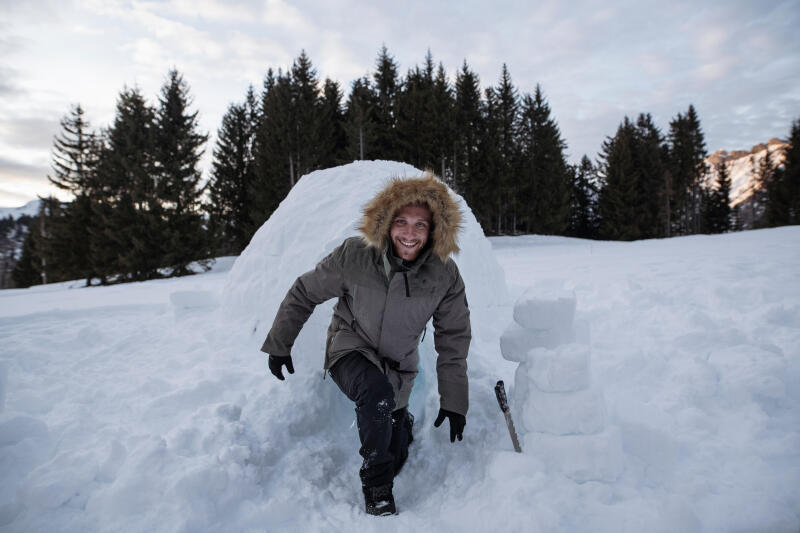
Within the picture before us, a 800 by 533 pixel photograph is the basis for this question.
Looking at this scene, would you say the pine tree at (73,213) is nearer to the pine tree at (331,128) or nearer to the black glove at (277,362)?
the pine tree at (331,128)

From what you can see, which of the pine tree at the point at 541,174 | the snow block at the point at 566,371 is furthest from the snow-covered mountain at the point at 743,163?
the snow block at the point at 566,371

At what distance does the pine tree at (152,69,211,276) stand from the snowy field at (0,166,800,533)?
12.2 m

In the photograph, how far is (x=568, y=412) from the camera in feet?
6.41

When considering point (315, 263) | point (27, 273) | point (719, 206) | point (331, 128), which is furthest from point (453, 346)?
point (719, 206)

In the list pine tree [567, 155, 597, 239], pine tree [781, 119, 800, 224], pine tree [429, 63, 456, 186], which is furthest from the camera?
pine tree [567, 155, 597, 239]

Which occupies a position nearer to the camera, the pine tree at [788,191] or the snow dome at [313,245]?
the snow dome at [313,245]

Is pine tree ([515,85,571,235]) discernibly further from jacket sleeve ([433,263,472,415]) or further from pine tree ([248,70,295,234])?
jacket sleeve ([433,263,472,415])

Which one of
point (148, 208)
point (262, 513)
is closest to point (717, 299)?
point (262, 513)

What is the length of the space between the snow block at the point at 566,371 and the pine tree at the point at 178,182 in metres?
15.7

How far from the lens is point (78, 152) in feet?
59.0

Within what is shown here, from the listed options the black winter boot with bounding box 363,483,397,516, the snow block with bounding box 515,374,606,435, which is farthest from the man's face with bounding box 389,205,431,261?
the black winter boot with bounding box 363,483,397,516

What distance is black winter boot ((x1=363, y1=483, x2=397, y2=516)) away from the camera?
185cm

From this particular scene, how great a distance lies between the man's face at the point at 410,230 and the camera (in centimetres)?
216

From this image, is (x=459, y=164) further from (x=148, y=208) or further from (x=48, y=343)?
(x=48, y=343)
